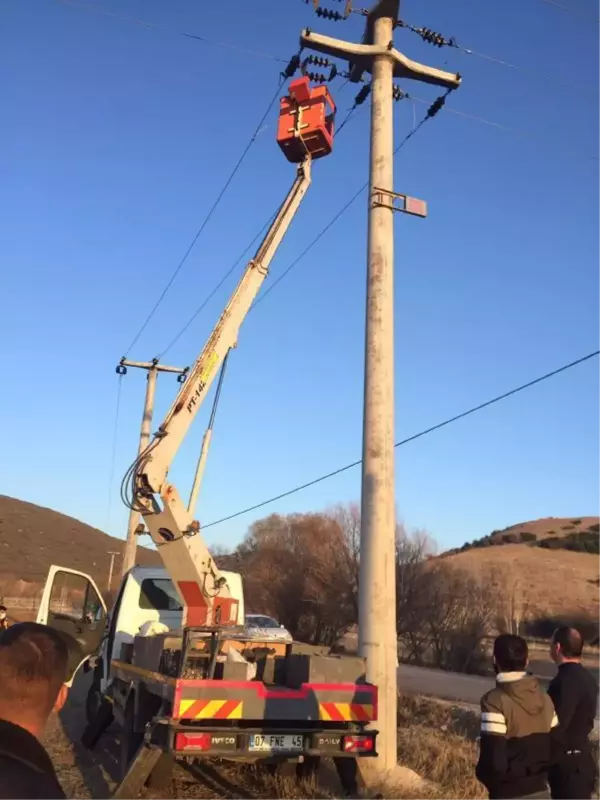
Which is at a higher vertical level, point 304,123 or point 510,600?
point 304,123

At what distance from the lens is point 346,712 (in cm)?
675

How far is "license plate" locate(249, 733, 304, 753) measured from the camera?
647 cm

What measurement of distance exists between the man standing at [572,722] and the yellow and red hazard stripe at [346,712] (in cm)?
259

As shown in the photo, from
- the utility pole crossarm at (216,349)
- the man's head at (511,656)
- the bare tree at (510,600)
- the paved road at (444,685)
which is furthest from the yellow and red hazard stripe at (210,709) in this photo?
the bare tree at (510,600)

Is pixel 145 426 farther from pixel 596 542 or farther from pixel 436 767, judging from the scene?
pixel 596 542

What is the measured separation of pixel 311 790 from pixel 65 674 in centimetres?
612

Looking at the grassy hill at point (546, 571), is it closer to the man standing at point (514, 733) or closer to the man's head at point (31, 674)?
the man standing at point (514, 733)

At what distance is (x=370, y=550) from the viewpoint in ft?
28.7

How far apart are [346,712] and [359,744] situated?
1.13 feet

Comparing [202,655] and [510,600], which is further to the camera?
[510,600]

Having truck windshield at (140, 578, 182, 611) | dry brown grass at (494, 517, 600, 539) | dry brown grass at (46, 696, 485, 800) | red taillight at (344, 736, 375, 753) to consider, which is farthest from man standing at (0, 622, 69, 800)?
dry brown grass at (494, 517, 600, 539)

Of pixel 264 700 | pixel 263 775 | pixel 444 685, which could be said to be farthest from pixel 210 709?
pixel 444 685

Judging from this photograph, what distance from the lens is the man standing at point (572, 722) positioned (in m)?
4.32

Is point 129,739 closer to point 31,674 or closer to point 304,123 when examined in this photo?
point 31,674
